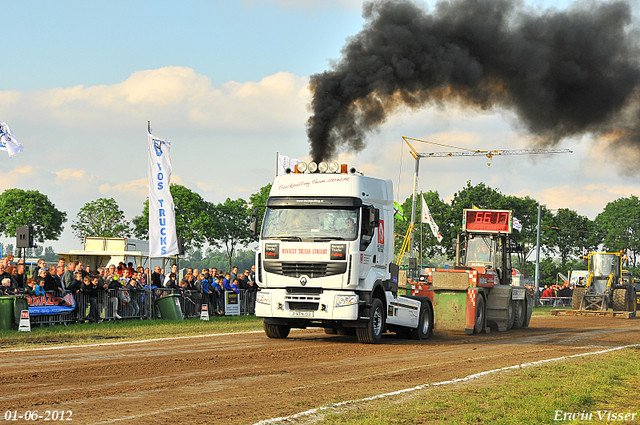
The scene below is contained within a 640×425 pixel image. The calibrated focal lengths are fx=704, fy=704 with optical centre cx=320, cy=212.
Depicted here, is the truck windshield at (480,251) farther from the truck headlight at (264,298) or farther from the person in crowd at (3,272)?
the person in crowd at (3,272)

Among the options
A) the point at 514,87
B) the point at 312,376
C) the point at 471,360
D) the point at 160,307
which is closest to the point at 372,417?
the point at 312,376

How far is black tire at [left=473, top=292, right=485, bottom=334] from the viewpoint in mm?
20625

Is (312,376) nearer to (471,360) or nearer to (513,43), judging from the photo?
(471,360)

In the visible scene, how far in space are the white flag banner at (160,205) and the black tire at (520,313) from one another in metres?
11.5

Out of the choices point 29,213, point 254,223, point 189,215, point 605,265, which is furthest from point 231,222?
point 254,223

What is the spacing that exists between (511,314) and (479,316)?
248 cm

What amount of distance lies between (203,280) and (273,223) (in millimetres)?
9496

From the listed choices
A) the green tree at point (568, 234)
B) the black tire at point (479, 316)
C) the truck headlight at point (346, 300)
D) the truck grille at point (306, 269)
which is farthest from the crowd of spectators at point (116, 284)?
the green tree at point (568, 234)

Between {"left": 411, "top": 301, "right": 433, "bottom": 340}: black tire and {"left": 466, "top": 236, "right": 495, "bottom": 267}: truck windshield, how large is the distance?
5.24 meters

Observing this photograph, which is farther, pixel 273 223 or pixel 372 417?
pixel 273 223

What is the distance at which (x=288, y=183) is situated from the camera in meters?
16.1

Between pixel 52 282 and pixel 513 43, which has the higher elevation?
pixel 513 43

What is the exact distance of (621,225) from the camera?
92.1m

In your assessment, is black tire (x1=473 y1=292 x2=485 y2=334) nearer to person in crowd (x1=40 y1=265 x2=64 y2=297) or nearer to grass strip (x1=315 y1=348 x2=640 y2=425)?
grass strip (x1=315 y1=348 x2=640 y2=425)
